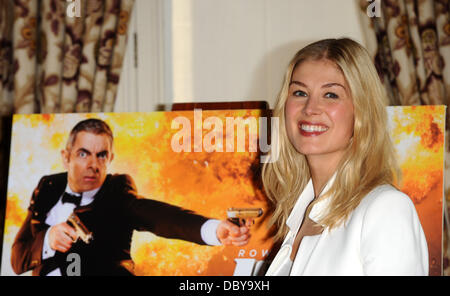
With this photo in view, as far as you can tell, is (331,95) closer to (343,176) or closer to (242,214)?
(343,176)

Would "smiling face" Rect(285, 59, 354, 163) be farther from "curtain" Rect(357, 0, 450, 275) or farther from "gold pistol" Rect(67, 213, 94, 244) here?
"curtain" Rect(357, 0, 450, 275)

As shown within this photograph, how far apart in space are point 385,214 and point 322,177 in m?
0.39

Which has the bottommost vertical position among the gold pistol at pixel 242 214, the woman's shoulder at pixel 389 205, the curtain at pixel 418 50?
the gold pistol at pixel 242 214

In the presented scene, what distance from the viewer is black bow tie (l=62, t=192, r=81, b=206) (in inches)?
76.9

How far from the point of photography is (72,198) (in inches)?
77.2

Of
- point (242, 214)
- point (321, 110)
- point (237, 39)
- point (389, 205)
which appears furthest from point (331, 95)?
point (237, 39)

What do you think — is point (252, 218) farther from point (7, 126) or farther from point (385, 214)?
point (7, 126)

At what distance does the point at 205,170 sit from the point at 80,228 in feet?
1.78

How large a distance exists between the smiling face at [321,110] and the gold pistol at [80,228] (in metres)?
0.94

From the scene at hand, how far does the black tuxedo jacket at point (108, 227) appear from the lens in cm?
190

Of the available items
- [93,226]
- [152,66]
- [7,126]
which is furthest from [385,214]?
[7,126]

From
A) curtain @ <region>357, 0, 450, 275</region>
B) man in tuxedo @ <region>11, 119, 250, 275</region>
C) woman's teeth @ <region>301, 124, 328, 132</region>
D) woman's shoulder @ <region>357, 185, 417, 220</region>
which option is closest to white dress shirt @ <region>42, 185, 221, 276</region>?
man in tuxedo @ <region>11, 119, 250, 275</region>

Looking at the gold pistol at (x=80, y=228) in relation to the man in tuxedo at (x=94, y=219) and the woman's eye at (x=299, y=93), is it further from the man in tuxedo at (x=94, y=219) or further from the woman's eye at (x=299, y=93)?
the woman's eye at (x=299, y=93)

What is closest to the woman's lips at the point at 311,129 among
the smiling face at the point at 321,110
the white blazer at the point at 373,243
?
the smiling face at the point at 321,110
